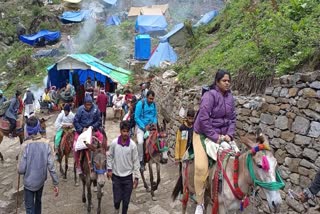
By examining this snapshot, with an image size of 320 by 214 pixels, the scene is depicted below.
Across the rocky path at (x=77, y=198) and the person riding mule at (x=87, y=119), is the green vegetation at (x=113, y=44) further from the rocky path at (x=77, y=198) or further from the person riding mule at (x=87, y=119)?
the person riding mule at (x=87, y=119)

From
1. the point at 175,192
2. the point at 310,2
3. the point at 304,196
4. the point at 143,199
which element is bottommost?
the point at 143,199

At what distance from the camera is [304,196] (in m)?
4.87

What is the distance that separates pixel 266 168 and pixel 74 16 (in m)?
42.2

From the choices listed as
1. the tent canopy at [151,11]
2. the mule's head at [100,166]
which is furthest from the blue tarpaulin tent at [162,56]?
the mule's head at [100,166]

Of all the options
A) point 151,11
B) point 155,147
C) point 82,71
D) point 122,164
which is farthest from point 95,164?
point 151,11

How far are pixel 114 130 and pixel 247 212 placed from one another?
30.7ft

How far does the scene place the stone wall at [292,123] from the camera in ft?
21.0

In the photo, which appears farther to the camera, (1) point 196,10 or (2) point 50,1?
(2) point 50,1

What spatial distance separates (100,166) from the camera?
7.34 m

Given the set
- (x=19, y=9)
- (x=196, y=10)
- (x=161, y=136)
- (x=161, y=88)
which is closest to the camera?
(x=161, y=136)

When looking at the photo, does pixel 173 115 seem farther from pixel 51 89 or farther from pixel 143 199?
pixel 51 89

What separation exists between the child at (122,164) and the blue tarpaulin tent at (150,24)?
1205 inches

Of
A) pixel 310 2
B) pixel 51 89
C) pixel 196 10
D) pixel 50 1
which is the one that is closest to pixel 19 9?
pixel 50 1

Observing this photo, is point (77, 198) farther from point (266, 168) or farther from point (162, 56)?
point (162, 56)
